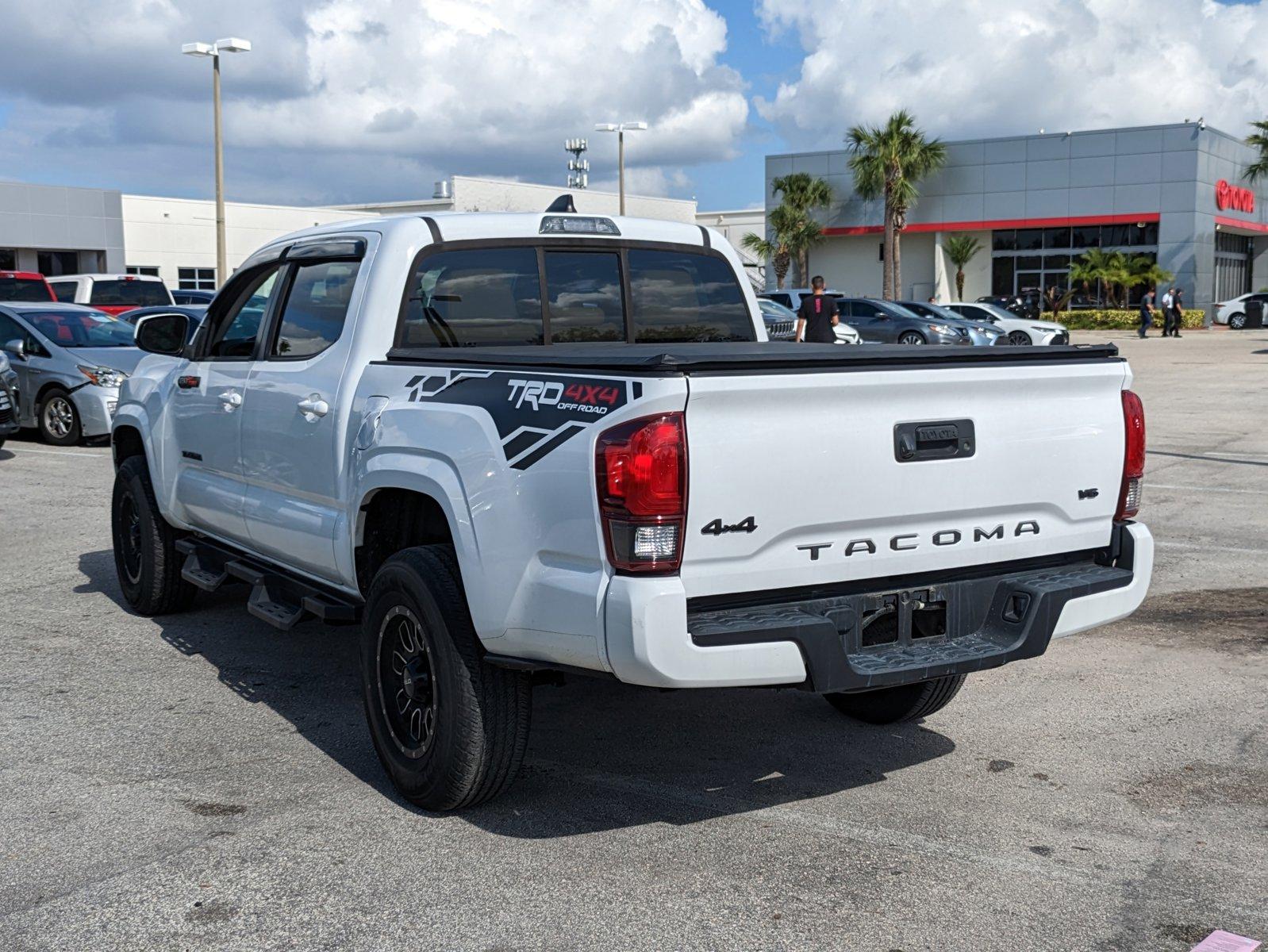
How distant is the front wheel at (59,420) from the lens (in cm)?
1588

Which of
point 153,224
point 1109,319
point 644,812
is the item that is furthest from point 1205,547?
point 153,224

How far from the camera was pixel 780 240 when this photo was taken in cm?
5456

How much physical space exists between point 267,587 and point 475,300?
159cm

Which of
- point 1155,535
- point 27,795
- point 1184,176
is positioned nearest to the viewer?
point 27,795

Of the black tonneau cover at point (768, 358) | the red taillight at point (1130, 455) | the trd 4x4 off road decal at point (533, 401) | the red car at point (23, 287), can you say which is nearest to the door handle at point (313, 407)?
the black tonneau cover at point (768, 358)

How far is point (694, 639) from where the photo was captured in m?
3.71

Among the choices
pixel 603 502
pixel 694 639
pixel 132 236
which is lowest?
pixel 694 639

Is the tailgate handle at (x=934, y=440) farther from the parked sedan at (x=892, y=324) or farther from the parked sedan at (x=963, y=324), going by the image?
the parked sedan at (x=963, y=324)

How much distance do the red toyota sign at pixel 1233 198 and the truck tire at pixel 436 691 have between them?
51.5 meters

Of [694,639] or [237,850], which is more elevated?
[694,639]

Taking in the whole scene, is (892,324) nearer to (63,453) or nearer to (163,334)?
(63,453)

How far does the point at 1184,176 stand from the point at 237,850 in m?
49.6

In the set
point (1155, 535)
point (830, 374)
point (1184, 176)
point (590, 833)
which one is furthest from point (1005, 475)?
point (1184, 176)

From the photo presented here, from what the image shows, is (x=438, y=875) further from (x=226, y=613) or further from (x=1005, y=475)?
(x=226, y=613)
